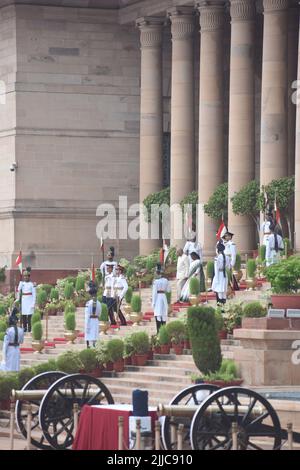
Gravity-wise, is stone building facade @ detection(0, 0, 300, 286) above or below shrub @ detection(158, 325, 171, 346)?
above

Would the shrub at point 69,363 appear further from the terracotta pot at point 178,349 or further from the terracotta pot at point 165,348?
the terracotta pot at point 178,349

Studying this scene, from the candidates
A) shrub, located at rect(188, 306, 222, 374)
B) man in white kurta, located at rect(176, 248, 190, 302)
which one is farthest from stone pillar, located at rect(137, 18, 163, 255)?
shrub, located at rect(188, 306, 222, 374)

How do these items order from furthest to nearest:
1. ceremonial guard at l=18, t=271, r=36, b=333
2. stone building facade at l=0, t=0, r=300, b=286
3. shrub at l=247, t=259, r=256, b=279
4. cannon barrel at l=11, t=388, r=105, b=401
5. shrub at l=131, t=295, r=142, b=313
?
stone building facade at l=0, t=0, r=300, b=286
ceremonial guard at l=18, t=271, r=36, b=333
shrub at l=247, t=259, r=256, b=279
shrub at l=131, t=295, r=142, b=313
cannon barrel at l=11, t=388, r=105, b=401

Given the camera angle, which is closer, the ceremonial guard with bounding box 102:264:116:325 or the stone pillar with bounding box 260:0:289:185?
the ceremonial guard with bounding box 102:264:116:325

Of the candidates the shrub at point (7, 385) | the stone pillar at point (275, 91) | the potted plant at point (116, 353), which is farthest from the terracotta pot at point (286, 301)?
the stone pillar at point (275, 91)

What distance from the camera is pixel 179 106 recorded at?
6112 cm

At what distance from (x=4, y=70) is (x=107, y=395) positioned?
121 feet

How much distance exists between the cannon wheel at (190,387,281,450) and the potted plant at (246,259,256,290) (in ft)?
68.2

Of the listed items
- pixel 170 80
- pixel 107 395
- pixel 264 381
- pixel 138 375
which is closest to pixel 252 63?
Answer: pixel 170 80

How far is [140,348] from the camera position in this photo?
39531 mm

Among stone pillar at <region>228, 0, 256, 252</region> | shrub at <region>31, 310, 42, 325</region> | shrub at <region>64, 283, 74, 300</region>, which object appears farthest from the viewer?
stone pillar at <region>228, 0, 256, 252</region>

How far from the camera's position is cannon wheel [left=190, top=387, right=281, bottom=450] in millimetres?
26156

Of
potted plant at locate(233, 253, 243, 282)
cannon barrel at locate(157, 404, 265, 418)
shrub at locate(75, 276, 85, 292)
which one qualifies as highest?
potted plant at locate(233, 253, 243, 282)

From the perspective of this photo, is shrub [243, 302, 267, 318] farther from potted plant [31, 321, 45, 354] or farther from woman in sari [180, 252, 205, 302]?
potted plant [31, 321, 45, 354]
